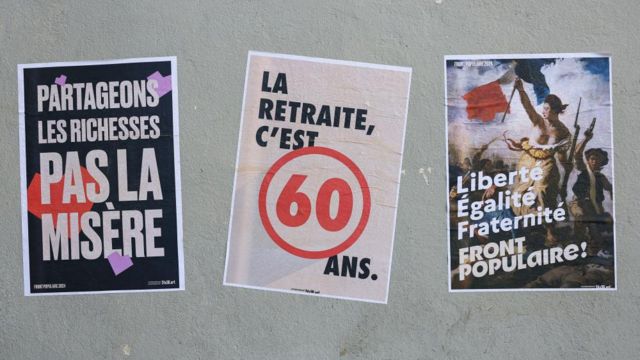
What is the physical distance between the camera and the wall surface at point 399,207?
3172 millimetres

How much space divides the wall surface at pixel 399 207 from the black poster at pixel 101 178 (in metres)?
0.07

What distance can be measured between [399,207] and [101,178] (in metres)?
1.68

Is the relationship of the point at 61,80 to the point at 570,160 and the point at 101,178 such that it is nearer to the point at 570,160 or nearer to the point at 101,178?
the point at 101,178

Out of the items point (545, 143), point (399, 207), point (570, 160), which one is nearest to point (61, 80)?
point (399, 207)

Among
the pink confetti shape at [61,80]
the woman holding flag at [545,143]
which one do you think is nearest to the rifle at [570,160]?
the woman holding flag at [545,143]

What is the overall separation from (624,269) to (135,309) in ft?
8.98

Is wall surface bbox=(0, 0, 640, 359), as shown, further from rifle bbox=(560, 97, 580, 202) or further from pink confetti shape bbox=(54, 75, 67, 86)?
rifle bbox=(560, 97, 580, 202)

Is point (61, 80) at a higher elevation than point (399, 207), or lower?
higher

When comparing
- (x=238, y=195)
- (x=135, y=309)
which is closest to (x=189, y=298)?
(x=135, y=309)

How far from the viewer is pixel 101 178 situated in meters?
3.22

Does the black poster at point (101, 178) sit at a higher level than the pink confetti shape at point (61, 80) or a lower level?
lower

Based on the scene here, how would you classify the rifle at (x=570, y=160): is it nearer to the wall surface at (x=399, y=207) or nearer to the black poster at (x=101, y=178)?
the wall surface at (x=399, y=207)

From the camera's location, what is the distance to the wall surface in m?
3.17

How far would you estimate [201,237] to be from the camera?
10.5ft
